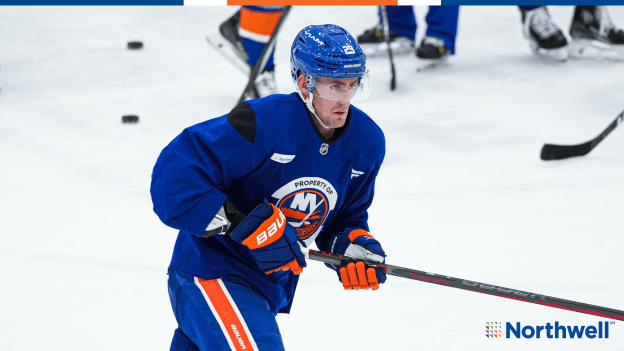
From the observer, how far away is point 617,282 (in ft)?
7.80

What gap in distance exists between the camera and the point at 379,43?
4.73 meters

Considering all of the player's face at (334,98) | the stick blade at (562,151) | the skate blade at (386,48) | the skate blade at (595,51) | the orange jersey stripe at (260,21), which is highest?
the player's face at (334,98)

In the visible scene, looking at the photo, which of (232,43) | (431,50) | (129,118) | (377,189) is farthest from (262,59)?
(431,50)

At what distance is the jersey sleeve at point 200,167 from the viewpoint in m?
1.43

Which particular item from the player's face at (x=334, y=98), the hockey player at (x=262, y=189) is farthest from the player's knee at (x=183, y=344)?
the player's face at (x=334, y=98)

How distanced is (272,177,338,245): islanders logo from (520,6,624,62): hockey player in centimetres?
319

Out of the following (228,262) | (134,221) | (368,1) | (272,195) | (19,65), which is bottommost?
(19,65)

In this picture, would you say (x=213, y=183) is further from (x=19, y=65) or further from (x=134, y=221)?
(x=19, y=65)

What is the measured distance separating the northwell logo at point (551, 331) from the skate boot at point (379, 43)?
9.31ft

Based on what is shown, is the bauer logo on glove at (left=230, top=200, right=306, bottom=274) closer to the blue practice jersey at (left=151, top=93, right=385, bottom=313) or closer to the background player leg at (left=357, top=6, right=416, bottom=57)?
the blue practice jersey at (left=151, top=93, right=385, bottom=313)

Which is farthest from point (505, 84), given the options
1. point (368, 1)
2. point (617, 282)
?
point (617, 282)

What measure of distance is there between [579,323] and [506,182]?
106 cm

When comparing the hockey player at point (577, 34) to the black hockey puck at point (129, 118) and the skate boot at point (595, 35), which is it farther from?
the black hockey puck at point (129, 118)

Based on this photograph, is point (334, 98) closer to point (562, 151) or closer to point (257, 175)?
point (257, 175)
